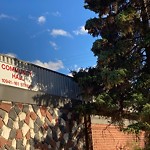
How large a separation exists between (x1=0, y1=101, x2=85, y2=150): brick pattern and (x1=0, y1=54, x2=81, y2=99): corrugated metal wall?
90cm

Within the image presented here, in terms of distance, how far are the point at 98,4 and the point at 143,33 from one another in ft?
8.50

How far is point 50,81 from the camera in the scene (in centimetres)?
1733

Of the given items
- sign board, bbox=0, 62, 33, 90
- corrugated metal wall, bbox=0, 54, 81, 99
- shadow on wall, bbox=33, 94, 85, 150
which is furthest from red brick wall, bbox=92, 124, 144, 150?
sign board, bbox=0, 62, 33, 90

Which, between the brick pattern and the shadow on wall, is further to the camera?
the shadow on wall

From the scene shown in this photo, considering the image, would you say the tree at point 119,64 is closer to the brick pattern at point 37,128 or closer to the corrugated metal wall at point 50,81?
the corrugated metal wall at point 50,81

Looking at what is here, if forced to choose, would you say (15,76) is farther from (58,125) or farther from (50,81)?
(58,125)

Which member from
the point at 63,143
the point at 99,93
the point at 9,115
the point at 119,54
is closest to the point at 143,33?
the point at 119,54

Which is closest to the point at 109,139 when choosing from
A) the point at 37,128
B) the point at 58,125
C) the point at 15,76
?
the point at 58,125

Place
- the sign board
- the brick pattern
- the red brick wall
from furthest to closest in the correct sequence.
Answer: the red brick wall < the sign board < the brick pattern

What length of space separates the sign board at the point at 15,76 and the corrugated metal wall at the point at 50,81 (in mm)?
170

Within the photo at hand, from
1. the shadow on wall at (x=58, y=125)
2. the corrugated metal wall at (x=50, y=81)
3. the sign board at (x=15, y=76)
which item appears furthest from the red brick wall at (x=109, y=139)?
the sign board at (x=15, y=76)

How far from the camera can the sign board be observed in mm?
14564

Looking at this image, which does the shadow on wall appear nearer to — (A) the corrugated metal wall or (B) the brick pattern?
(B) the brick pattern

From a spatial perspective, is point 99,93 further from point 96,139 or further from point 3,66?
point 3,66
